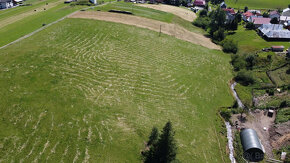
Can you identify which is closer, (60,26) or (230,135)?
(230,135)

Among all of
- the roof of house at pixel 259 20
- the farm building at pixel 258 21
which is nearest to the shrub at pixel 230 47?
the farm building at pixel 258 21

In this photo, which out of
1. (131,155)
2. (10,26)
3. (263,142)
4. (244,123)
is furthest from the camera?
(10,26)

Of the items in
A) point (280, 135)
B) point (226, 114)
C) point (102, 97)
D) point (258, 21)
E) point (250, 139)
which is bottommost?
point (280, 135)

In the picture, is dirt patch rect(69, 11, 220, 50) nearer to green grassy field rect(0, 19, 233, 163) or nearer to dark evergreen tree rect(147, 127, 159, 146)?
green grassy field rect(0, 19, 233, 163)

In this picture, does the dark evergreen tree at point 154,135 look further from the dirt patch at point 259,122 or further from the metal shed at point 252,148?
the dirt patch at point 259,122

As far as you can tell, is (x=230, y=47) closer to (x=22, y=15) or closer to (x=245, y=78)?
(x=245, y=78)

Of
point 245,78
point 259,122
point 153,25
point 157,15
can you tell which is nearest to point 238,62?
point 245,78

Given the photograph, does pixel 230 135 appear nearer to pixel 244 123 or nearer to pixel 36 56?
pixel 244 123

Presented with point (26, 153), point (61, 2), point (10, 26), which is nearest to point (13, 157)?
point (26, 153)
